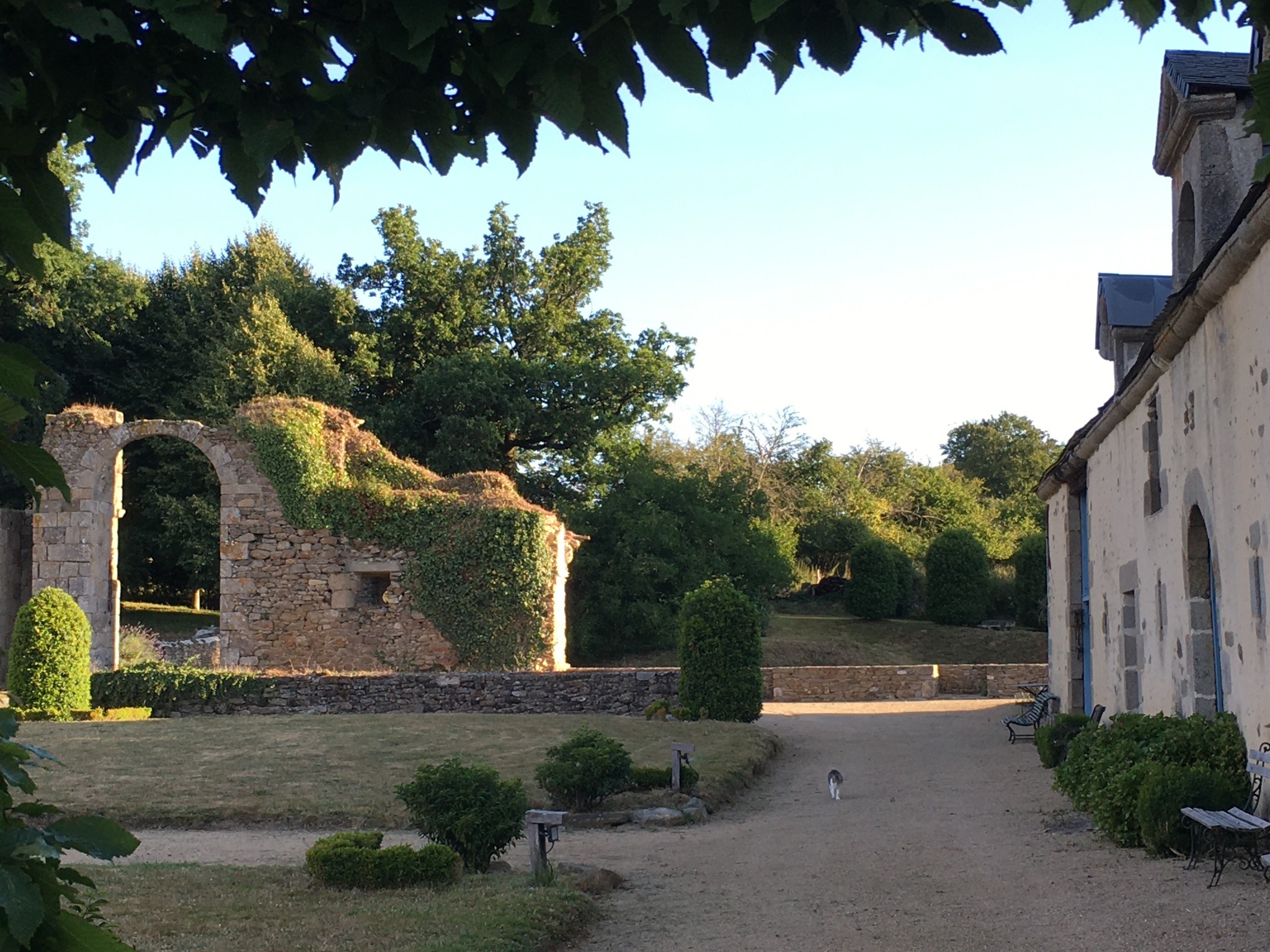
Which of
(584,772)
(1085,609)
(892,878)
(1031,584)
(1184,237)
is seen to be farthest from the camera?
(1031,584)

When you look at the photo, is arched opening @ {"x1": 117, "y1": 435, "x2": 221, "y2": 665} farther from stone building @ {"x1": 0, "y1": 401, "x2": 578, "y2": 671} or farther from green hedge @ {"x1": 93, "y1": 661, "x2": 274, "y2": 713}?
green hedge @ {"x1": 93, "y1": 661, "x2": 274, "y2": 713}

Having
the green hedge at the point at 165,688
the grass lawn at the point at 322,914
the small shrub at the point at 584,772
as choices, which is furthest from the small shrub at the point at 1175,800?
the green hedge at the point at 165,688

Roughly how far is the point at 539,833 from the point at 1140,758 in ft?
13.6

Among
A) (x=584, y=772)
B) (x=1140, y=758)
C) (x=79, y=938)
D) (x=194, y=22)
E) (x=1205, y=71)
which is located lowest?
(x=584, y=772)

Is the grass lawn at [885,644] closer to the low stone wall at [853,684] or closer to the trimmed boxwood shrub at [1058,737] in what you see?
the low stone wall at [853,684]

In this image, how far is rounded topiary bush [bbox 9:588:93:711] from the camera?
1633cm

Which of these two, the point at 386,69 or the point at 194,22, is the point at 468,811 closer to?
the point at 386,69

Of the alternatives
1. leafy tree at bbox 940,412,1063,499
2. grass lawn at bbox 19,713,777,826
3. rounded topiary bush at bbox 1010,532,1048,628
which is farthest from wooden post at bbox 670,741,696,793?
leafy tree at bbox 940,412,1063,499

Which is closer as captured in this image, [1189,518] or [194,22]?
[194,22]

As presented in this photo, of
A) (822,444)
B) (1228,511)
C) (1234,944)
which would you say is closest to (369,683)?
(1228,511)

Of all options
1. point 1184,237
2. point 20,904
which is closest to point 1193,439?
point 1184,237

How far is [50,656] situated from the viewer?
16391mm

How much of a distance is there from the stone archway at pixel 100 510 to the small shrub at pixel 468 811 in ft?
49.0

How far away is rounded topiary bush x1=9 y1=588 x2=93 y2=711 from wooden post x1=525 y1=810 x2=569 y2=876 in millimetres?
11673
